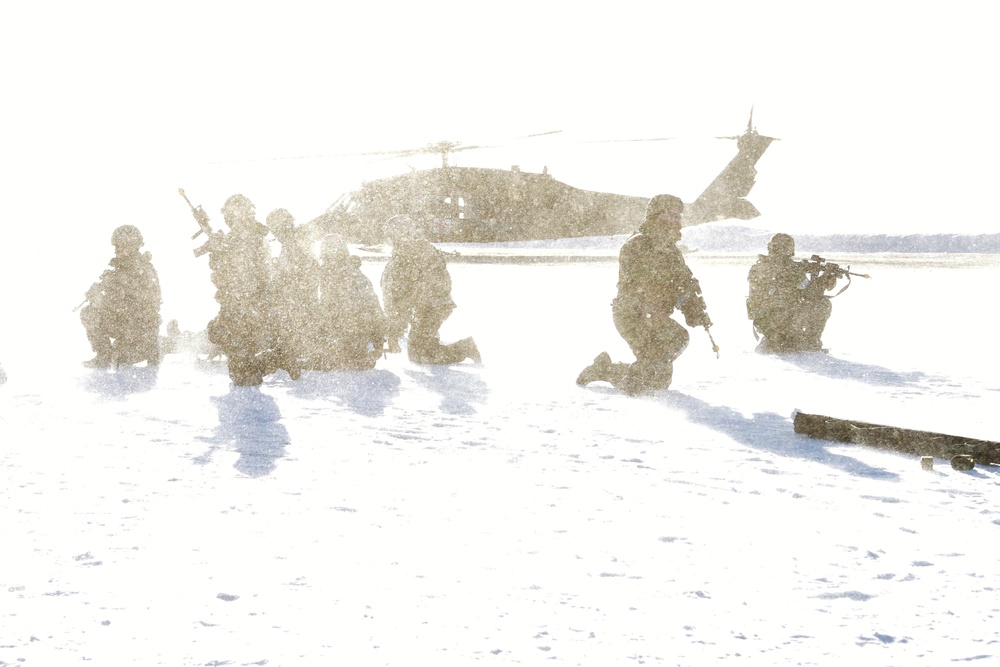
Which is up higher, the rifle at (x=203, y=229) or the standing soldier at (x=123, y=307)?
the rifle at (x=203, y=229)

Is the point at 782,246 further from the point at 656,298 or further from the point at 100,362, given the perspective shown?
the point at 100,362

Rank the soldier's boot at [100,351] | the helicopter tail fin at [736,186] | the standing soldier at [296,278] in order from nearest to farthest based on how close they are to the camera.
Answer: the standing soldier at [296,278] < the soldier's boot at [100,351] < the helicopter tail fin at [736,186]

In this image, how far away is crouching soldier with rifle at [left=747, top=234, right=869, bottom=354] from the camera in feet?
31.6

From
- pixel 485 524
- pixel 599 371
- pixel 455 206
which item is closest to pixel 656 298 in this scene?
pixel 599 371

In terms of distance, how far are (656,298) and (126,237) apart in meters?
5.15

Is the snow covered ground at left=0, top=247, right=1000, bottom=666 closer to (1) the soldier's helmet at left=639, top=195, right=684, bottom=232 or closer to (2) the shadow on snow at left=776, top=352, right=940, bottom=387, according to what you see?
(2) the shadow on snow at left=776, top=352, right=940, bottom=387

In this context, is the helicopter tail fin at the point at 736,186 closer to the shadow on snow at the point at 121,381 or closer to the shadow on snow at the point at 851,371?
the shadow on snow at the point at 851,371

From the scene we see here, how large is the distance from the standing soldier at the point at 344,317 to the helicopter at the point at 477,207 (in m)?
12.8

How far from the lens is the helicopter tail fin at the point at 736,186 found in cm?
2923

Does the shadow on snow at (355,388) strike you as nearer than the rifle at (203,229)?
Yes

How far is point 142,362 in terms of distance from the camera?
9.51 m

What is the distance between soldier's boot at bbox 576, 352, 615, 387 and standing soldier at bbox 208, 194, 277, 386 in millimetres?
2791

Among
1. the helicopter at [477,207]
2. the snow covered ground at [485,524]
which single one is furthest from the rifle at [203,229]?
the helicopter at [477,207]

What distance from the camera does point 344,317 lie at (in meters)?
8.59
